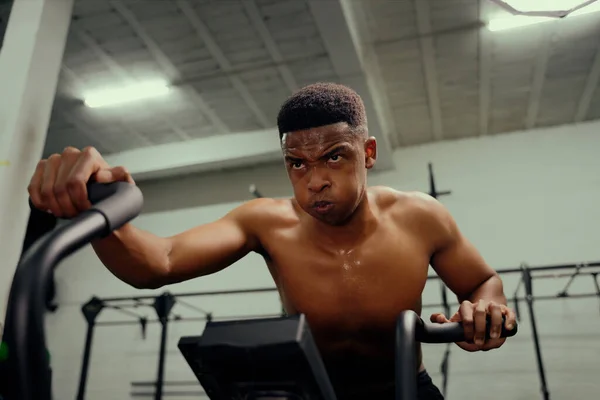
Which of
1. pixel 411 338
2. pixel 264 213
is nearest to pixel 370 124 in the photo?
pixel 264 213

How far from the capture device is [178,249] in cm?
89

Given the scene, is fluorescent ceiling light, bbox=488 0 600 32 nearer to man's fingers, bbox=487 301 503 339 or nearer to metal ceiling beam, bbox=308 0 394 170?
metal ceiling beam, bbox=308 0 394 170

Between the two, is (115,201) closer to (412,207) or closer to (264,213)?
(264,213)

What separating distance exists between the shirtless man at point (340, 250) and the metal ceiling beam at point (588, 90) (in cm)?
317

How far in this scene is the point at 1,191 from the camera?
1.92 m

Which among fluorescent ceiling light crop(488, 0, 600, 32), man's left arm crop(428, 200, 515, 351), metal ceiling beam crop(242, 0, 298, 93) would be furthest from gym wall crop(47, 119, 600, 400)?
man's left arm crop(428, 200, 515, 351)

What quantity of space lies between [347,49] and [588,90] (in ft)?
7.09

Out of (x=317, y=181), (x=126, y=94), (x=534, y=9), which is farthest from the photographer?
(x=126, y=94)

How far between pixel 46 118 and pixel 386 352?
1968mm

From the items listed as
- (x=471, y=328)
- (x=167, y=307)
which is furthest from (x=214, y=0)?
(x=471, y=328)

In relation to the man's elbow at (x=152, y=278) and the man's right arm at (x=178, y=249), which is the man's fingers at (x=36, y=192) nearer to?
the man's right arm at (x=178, y=249)

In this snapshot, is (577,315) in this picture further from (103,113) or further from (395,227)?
(103,113)

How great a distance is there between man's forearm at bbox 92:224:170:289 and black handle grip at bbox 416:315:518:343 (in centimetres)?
43

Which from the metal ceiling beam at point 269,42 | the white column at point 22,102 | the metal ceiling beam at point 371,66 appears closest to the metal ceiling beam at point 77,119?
the white column at point 22,102
